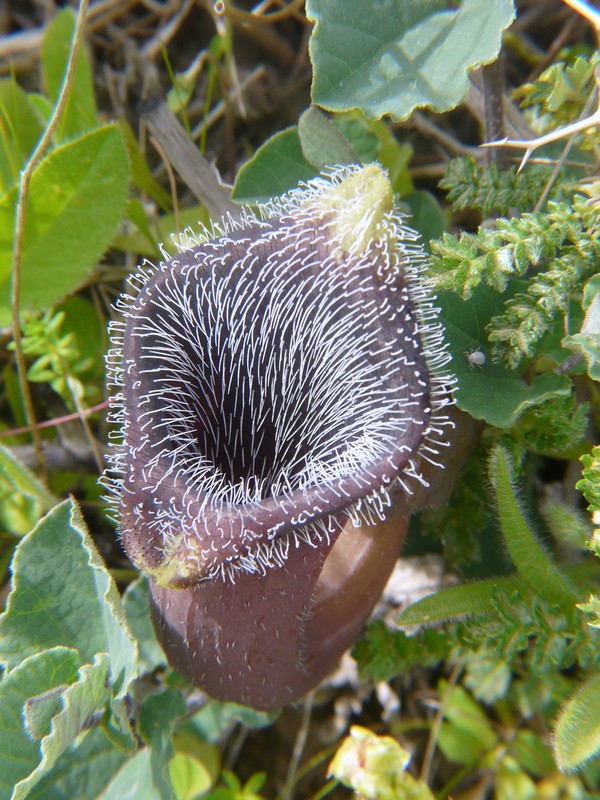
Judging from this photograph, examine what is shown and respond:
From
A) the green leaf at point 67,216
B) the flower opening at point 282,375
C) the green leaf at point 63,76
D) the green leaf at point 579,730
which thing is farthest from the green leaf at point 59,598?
the green leaf at point 63,76

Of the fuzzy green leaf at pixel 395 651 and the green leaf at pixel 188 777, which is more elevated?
the fuzzy green leaf at pixel 395 651

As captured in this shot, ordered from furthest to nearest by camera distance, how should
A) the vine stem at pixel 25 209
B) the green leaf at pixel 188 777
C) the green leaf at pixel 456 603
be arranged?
the green leaf at pixel 188 777 → the vine stem at pixel 25 209 → the green leaf at pixel 456 603

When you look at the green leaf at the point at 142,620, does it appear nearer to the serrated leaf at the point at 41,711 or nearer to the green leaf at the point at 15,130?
the serrated leaf at the point at 41,711

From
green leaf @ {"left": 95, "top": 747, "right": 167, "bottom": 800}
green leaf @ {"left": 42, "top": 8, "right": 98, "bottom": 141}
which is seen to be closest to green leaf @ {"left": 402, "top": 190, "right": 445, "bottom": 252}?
green leaf @ {"left": 42, "top": 8, "right": 98, "bottom": 141}

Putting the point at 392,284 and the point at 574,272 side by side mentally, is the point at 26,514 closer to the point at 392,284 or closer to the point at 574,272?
the point at 392,284

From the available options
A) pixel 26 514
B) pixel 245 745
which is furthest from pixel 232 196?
pixel 245 745

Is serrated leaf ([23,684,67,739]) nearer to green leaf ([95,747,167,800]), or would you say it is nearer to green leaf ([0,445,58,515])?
green leaf ([95,747,167,800])
